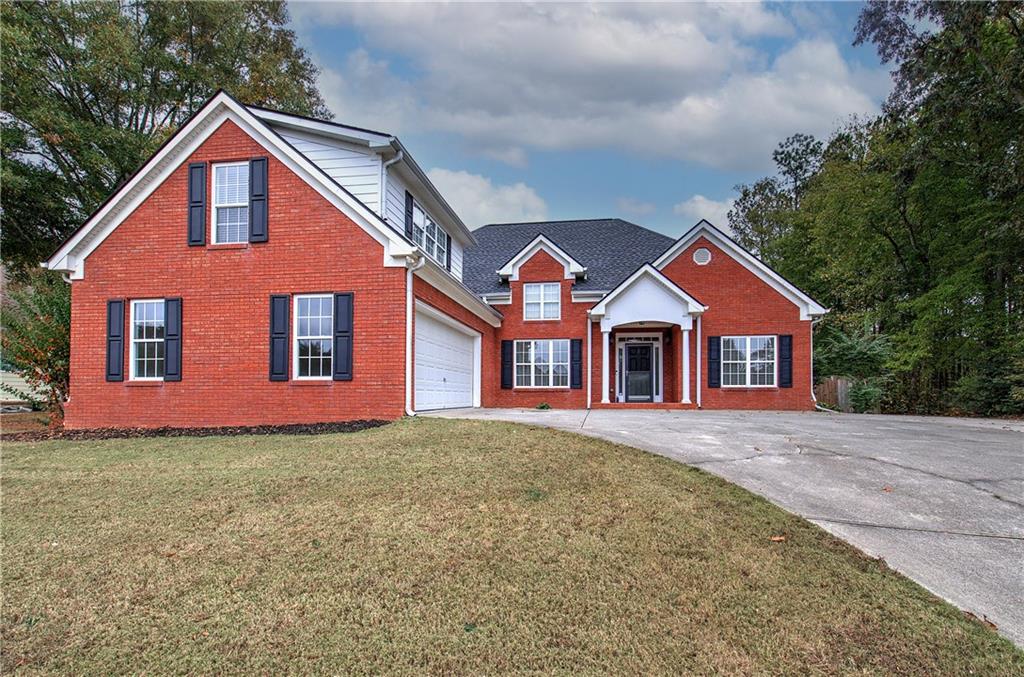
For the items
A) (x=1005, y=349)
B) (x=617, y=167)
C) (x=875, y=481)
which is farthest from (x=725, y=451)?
(x=617, y=167)

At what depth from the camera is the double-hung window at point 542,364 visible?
17.6 meters

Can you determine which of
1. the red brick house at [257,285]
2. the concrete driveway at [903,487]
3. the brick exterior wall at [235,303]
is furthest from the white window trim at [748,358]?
the brick exterior wall at [235,303]

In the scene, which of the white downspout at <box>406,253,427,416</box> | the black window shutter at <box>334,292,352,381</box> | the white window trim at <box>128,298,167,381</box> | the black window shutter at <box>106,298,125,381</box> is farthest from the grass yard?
the black window shutter at <box>106,298,125,381</box>

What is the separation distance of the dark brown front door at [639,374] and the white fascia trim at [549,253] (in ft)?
10.4

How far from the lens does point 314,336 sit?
10367 millimetres

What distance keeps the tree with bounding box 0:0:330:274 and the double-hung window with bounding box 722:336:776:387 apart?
58.6ft

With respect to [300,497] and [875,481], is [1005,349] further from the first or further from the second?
[300,497]

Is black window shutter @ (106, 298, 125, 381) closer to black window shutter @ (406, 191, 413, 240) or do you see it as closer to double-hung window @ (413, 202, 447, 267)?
black window shutter @ (406, 191, 413, 240)

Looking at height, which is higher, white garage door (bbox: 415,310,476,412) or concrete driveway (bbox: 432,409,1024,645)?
white garage door (bbox: 415,310,476,412)

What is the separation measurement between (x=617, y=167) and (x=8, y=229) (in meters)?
19.3

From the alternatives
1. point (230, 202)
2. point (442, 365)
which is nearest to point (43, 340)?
point (230, 202)

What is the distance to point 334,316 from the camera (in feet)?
33.2

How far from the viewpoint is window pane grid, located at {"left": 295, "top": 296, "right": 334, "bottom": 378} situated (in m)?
10.2

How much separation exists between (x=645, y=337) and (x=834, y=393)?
6.53m
